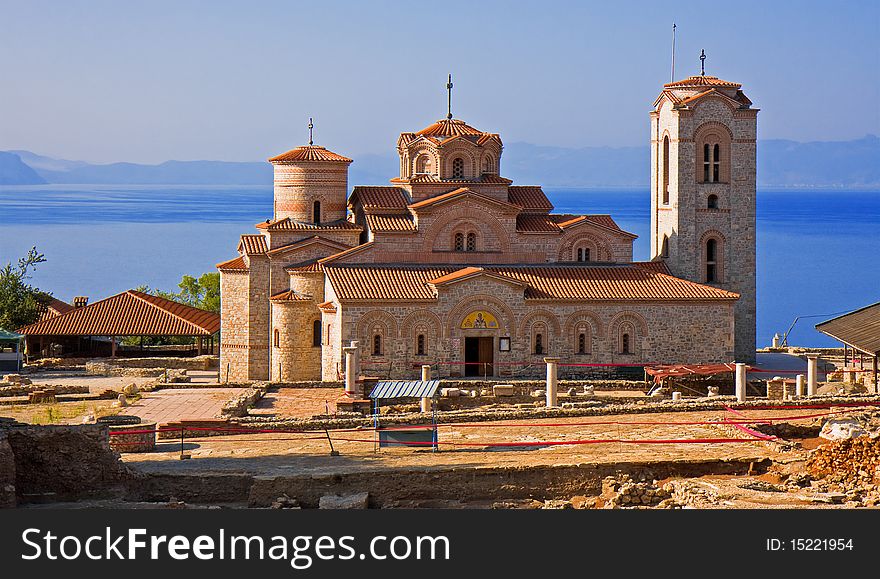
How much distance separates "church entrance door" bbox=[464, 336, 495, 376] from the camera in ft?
123

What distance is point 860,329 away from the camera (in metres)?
32.4

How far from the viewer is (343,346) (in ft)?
119

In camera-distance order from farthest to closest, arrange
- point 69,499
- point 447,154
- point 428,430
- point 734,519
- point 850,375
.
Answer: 1. point 447,154
2. point 850,375
3. point 428,430
4. point 69,499
5. point 734,519

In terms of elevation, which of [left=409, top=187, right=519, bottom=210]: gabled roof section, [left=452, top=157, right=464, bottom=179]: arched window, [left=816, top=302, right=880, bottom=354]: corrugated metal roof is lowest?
[left=816, top=302, right=880, bottom=354]: corrugated metal roof

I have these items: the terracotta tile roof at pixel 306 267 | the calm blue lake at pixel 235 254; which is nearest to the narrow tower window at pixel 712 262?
the terracotta tile roof at pixel 306 267

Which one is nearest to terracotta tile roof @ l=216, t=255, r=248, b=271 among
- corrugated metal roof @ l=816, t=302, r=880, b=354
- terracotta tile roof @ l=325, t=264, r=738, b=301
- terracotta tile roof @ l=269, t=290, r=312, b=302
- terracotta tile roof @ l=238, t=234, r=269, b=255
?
terracotta tile roof @ l=238, t=234, r=269, b=255

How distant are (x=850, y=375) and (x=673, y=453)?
12.7 metres

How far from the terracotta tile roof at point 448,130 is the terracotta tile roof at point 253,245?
17.9 ft

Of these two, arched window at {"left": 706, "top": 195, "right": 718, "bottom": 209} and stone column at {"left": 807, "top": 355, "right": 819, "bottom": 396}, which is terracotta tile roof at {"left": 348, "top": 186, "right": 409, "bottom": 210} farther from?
stone column at {"left": 807, "top": 355, "right": 819, "bottom": 396}

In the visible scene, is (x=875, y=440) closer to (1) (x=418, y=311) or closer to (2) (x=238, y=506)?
(2) (x=238, y=506)

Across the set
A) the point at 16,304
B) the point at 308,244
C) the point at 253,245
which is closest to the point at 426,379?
the point at 308,244

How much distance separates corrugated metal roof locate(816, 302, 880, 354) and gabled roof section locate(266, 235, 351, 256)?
13.1 meters

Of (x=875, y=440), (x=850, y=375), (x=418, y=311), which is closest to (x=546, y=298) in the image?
(x=418, y=311)

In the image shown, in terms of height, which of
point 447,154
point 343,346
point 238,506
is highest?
point 447,154
